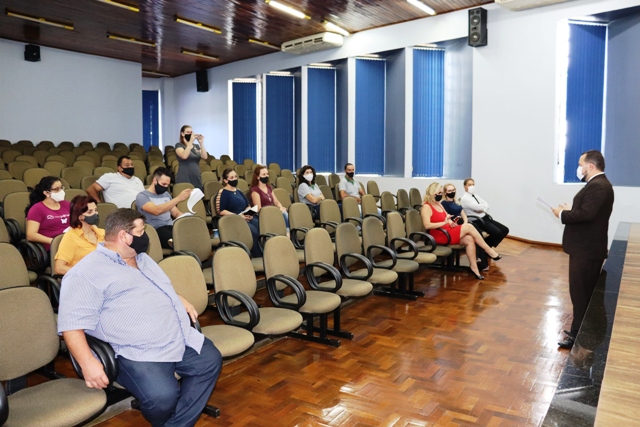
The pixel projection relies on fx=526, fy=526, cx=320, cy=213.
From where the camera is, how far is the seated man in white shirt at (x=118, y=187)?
17.4 ft

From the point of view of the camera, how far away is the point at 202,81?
14.3 m

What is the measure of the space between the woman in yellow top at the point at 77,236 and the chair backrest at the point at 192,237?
2.80ft

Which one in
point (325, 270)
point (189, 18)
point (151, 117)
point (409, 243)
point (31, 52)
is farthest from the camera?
point (151, 117)

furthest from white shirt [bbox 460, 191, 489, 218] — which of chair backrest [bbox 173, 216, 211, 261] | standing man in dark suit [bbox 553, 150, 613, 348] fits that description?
chair backrest [bbox 173, 216, 211, 261]

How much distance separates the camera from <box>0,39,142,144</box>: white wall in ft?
35.9

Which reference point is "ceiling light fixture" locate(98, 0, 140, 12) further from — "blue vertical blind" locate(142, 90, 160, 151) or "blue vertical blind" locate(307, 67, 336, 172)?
"blue vertical blind" locate(142, 90, 160, 151)

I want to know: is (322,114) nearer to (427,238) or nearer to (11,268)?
(427,238)

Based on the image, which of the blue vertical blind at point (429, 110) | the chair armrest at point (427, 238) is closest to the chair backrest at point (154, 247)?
the chair armrest at point (427, 238)

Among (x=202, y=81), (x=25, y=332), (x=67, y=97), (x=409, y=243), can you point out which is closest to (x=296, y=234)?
(x=409, y=243)

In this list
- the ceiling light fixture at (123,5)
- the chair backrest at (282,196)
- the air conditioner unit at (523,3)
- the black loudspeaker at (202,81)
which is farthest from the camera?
the black loudspeaker at (202,81)

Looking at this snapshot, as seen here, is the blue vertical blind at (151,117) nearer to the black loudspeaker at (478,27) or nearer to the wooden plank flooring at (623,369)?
the black loudspeaker at (478,27)

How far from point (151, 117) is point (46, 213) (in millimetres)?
12639

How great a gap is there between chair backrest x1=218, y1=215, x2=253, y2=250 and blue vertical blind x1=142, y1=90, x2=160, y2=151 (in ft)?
39.9

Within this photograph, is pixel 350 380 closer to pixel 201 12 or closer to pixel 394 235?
pixel 394 235
